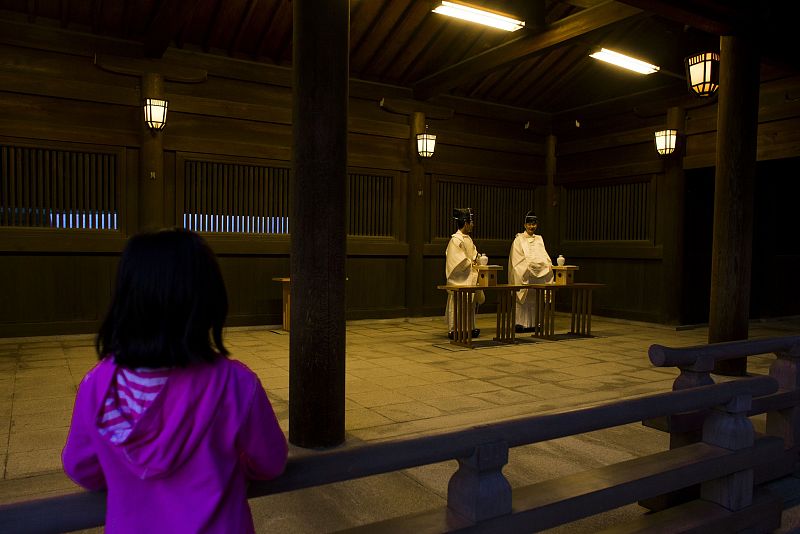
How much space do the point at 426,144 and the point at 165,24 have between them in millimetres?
4259

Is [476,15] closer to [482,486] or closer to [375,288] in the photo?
[375,288]

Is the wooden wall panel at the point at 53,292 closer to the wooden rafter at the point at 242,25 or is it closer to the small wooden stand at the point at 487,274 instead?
the wooden rafter at the point at 242,25

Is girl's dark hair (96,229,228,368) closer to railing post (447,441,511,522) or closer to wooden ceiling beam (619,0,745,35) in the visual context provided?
railing post (447,441,511,522)

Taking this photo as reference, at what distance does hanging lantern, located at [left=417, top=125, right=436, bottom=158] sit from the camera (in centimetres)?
980

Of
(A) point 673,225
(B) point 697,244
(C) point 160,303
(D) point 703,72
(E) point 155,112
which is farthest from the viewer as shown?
(B) point 697,244

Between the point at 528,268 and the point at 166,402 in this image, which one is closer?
the point at 166,402

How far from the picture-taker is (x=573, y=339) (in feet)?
27.8

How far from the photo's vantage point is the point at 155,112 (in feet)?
25.3

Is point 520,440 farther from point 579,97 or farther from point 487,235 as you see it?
point 579,97

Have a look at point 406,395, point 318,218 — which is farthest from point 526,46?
point 318,218

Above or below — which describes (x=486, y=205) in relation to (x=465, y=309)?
above

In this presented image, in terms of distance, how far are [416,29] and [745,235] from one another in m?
5.45

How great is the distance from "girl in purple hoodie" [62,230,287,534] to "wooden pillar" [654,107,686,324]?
9.41 meters

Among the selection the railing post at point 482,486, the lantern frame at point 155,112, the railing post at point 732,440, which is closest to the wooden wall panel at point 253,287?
the lantern frame at point 155,112
